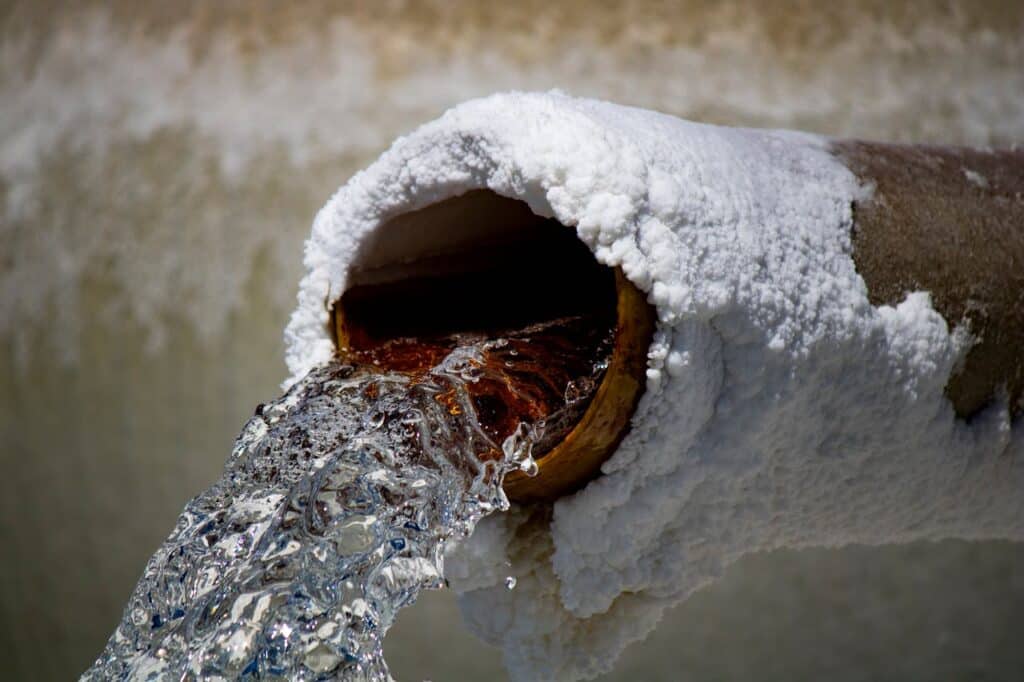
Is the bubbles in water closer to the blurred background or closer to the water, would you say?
the water

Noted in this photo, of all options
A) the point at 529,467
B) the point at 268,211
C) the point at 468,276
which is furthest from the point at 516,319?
the point at 268,211

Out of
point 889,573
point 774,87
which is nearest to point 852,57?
point 774,87

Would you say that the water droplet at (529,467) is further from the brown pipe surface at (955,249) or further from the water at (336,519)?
the brown pipe surface at (955,249)

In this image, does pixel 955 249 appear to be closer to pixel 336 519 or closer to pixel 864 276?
pixel 864 276

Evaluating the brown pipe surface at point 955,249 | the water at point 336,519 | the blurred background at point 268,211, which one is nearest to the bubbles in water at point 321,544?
the water at point 336,519

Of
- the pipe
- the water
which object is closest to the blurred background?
the pipe

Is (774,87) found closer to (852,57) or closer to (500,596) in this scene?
(852,57)
